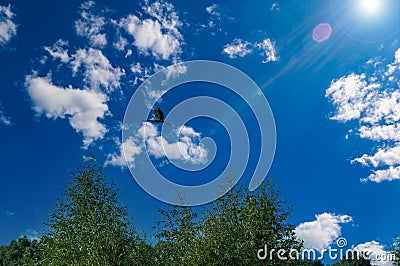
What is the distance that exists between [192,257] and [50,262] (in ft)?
42.1

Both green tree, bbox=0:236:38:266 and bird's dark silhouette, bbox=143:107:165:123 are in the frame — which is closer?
bird's dark silhouette, bbox=143:107:165:123

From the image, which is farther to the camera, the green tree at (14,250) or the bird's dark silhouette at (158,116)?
the green tree at (14,250)

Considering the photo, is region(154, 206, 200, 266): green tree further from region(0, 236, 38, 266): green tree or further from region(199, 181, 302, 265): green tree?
region(0, 236, 38, 266): green tree

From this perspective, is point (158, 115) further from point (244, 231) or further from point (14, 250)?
point (14, 250)

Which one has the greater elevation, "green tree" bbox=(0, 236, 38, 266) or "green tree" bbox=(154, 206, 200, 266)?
"green tree" bbox=(0, 236, 38, 266)

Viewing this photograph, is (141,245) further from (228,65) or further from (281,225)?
(228,65)

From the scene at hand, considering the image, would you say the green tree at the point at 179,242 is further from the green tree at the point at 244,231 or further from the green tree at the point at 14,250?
the green tree at the point at 14,250

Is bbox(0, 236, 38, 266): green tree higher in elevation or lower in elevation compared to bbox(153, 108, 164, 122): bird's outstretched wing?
higher

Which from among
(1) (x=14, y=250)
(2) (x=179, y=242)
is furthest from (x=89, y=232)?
(1) (x=14, y=250)

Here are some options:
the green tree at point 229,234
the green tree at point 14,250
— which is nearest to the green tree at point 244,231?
the green tree at point 229,234

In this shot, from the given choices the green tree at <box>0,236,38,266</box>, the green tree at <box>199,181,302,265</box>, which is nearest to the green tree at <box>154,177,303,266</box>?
the green tree at <box>199,181,302,265</box>

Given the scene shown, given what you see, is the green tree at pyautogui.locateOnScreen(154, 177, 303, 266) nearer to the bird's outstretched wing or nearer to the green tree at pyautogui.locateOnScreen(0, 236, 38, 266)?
the bird's outstretched wing

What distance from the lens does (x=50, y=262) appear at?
35094 millimetres

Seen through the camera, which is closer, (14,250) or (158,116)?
(158,116)
